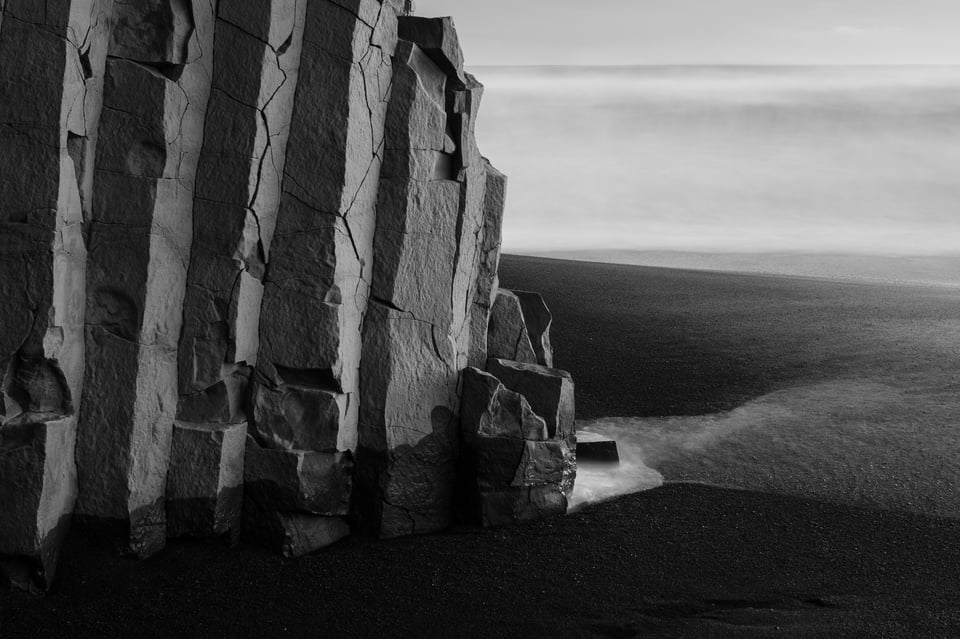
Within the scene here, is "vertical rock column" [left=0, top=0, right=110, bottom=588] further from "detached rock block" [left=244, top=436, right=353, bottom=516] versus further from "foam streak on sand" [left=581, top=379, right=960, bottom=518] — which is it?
"foam streak on sand" [left=581, top=379, right=960, bottom=518]

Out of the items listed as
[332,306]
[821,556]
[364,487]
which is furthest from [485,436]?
[821,556]

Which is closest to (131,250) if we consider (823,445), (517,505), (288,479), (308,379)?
(308,379)

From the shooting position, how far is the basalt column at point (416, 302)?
4.45m

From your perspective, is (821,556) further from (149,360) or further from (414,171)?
(149,360)

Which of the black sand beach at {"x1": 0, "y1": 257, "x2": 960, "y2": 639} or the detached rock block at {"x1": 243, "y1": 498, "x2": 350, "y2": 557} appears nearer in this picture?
the black sand beach at {"x1": 0, "y1": 257, "x2": 960, "y2": 639}

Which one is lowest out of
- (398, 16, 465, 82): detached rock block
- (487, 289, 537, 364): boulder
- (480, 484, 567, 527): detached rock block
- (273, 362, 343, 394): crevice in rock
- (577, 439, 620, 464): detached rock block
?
(480, 484, 567, 527): detached rock block

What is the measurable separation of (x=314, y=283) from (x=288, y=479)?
85 cm

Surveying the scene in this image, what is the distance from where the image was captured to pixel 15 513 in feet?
12.1

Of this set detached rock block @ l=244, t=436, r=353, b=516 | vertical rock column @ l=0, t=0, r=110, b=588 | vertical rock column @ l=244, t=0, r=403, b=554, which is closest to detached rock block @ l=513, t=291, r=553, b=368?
vertical rock column @ l=244, t=0, r=403, b=554

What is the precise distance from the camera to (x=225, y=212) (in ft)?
13.4

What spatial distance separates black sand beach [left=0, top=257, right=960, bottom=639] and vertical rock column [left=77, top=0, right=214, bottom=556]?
322mm

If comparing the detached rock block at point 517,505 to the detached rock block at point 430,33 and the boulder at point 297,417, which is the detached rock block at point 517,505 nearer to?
the boulder at point 297,417

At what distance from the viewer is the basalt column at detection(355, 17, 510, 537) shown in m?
4.45

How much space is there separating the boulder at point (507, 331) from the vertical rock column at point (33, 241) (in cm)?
226
